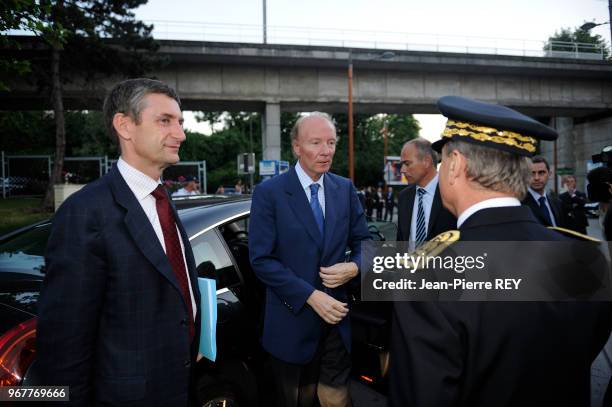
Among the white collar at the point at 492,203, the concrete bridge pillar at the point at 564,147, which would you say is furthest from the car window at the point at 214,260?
the concrete bridge pillar at the point at 564,147

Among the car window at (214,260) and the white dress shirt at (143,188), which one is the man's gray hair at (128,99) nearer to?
the white dress shirt at (143,188)

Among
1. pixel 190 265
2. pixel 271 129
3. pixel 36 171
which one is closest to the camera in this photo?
pixel 190 265

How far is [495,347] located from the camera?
3.43ft

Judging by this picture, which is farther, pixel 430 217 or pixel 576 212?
pixel 576 212

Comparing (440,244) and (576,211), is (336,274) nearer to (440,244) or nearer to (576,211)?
(440,244)

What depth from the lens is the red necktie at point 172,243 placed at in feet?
5.51

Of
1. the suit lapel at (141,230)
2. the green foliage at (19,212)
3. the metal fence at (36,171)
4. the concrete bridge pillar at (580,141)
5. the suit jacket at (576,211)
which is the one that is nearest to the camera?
the suit lapel at (141,230)

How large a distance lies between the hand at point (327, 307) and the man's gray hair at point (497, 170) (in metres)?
1.12

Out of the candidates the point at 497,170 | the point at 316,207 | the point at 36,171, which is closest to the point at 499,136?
the point at 497,170

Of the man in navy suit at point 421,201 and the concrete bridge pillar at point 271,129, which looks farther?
the concrete bridge pillar at point 271,129

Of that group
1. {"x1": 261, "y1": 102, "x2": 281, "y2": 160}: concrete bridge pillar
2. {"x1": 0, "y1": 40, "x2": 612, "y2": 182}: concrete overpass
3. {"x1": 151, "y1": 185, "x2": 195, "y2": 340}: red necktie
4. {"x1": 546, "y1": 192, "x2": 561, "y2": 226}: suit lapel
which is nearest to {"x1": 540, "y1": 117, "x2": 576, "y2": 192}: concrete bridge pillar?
{"x1": 0, "y1": 40, "x2": 612, "y2": 182}: concrete overpass

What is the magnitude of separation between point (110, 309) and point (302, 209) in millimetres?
1150

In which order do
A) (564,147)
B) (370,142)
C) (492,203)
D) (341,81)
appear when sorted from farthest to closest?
(370,142), (564,147), (341,81), (492,203)

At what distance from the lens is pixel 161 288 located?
60.7 inches
